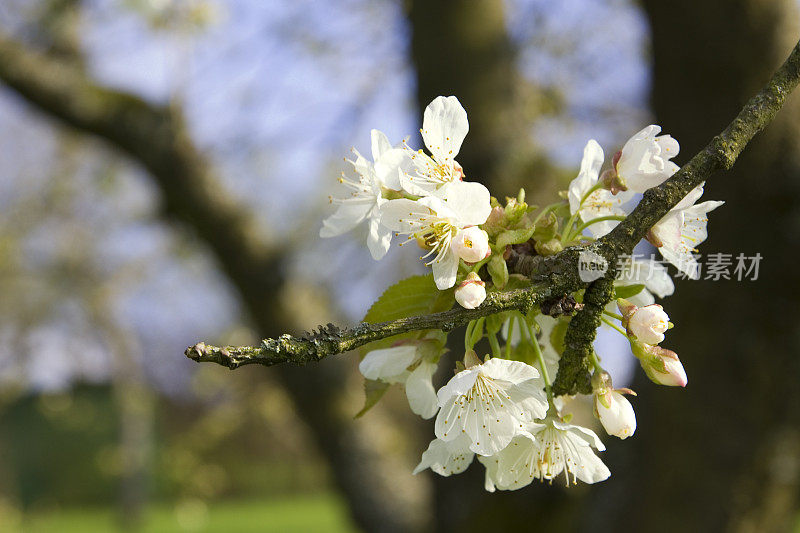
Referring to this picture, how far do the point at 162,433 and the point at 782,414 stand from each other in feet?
51.9

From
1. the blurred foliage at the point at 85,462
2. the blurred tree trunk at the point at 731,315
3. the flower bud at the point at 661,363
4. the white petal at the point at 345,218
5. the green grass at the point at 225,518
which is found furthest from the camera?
the blurred foliage at the point at 85,462

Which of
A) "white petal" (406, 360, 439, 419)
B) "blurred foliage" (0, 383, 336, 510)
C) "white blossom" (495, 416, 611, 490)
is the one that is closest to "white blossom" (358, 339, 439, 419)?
"white petal" (406, 360, 439, 419)

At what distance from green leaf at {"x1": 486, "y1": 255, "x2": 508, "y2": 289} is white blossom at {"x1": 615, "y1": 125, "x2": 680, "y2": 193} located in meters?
0.20

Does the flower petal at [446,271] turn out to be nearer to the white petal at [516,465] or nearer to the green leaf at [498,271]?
the green leaf at [498,271]

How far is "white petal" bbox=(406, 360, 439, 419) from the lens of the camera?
76cm

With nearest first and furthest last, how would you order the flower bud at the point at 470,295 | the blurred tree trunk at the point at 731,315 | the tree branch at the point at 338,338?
the tree branch at the point at 338,338 → the flower bud at the point at 470,295 → the blurred tree trunk at the point at 731,315

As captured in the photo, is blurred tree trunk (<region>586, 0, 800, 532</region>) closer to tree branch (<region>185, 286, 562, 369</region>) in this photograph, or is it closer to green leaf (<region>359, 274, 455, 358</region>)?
green leaf (<region>359, 274, 455, 358</region>)

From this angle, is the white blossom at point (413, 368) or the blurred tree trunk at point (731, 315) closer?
the white blossom at point (413, 368)

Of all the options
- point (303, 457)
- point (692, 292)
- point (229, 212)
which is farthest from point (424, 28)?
point (303, 457)

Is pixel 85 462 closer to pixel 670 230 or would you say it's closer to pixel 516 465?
pixel 516 465

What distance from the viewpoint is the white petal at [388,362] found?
760mm

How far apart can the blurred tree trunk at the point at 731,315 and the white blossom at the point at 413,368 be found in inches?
61.4

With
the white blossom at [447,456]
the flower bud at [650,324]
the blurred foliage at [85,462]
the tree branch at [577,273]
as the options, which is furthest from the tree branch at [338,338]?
the blurred foliage at [85,462]

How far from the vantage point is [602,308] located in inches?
26.1
